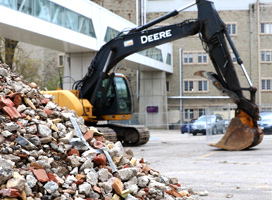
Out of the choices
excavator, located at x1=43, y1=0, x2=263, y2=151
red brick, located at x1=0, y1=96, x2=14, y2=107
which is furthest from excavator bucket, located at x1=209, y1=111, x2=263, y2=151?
red brick, located at x1=0, y1=96, x2=14, y2=107

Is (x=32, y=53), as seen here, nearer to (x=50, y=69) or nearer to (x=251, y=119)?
(x=50, y=69)

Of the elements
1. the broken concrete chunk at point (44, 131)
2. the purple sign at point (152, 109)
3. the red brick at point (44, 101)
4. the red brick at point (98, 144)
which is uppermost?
the red brick at point (44, 101)

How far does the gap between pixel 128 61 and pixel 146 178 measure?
1268 inches

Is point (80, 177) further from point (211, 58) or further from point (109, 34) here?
point (109, 34)

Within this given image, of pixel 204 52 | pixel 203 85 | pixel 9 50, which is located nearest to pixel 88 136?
pixel 9 50

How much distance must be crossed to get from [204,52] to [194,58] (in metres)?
1.29

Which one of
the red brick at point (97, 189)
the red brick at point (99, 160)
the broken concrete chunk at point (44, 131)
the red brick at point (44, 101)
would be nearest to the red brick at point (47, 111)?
the red brick at point (44, 101)

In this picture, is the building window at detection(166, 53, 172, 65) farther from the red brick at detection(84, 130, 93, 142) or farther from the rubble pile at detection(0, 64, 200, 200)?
the red brick at detection(84, 130, 93, 142)

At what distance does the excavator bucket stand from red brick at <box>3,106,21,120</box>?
11420mm

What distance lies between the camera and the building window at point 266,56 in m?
55.1

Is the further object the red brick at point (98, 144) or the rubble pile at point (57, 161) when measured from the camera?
the red brick at point (98, 144)

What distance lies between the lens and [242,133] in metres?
17.9

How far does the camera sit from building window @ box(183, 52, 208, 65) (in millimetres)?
55906

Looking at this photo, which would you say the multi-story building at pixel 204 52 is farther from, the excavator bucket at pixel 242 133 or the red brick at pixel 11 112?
the red brick at pixel 11 112
